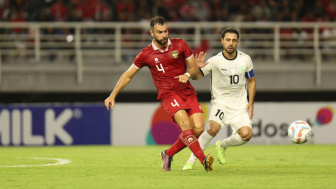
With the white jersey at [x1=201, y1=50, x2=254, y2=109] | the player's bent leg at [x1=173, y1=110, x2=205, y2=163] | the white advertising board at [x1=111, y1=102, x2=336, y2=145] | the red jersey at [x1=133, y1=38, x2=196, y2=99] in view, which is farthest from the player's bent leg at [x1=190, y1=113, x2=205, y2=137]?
the white advertising board at [x1=111, y1=102, x2=336, y2=145]

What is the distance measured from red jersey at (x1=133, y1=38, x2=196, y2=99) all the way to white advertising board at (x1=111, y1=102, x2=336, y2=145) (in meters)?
7.86

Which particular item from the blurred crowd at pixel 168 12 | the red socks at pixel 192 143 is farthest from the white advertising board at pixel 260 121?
the red socks at pixel 192 143

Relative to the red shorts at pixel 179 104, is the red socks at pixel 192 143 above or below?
below

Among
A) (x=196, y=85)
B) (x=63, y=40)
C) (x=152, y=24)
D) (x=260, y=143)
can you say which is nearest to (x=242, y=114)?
(x=152, y=24)

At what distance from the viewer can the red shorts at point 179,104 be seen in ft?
29.5

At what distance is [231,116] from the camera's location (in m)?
9.74

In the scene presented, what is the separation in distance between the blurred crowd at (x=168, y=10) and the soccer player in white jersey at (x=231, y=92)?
9.27m

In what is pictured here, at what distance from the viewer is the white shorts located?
9672mm

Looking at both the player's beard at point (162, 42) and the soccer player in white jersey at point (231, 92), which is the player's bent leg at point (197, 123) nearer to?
the soccer player in white jersey at point (231, 92)

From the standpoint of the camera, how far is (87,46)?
58.2 ft

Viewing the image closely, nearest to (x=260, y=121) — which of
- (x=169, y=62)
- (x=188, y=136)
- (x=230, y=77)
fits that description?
(x=230, y=77)

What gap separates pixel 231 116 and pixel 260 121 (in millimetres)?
7443

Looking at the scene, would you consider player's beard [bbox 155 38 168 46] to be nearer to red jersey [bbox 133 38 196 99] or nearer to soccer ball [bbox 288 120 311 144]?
red jersey [bbox 133 38 196 99]

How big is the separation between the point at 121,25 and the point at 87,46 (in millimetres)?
1073
